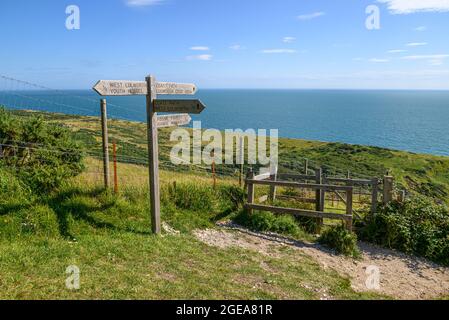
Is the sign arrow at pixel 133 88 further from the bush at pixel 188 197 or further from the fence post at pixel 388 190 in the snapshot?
the fence post at pixel 388 190

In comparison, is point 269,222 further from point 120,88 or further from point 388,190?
point 120,88

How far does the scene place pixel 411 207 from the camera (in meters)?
10.2

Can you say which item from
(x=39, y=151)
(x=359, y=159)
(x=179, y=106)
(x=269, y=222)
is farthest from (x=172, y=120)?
(x=359, y=159)

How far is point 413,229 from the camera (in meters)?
9.88

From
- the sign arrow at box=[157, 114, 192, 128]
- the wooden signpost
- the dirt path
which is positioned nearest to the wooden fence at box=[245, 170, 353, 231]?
the dirt path

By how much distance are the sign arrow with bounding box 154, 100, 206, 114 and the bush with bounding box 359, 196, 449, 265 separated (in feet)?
19.1

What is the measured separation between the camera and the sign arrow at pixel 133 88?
7.11 metres

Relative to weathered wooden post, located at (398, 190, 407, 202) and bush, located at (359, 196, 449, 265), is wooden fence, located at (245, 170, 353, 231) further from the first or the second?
weathered wooden post, located at (398, 190, 407, 202)

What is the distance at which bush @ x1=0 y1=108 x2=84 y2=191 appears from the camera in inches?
357

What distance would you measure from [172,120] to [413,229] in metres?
6.79

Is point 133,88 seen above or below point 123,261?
above

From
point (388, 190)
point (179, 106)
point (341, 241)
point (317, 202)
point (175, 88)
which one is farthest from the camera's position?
point (317, 202)

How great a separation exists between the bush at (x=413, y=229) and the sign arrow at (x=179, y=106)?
583cm

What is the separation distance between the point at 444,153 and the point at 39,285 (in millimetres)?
90056
